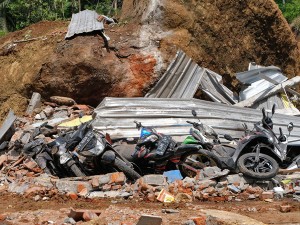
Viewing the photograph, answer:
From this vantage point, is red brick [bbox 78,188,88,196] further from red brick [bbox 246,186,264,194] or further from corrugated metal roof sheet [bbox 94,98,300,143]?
red brick [bbox 246,186,264,194]

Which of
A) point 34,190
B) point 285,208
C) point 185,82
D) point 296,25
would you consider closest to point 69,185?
point 34,190

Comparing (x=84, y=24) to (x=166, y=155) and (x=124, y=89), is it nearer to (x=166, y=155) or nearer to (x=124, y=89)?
(x=124, y=89)

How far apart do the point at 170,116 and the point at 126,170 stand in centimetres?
219

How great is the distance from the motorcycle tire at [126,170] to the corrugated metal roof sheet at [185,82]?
3.51m

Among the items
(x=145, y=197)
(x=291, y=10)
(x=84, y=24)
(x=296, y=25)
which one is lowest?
(x=296, y=25)

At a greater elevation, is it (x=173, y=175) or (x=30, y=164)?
(x=173, y=175)

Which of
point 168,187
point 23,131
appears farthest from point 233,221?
point 23,131

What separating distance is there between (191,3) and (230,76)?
186cm

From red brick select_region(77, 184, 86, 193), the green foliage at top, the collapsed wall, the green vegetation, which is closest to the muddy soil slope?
the collapsed wall

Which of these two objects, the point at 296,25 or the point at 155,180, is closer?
the point at 155,180

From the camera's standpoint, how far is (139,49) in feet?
41.0

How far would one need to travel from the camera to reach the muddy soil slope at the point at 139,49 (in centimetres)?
1246

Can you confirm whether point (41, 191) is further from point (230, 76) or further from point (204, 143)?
point (230, 76)

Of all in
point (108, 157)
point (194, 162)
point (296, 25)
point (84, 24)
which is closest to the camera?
point (108, 157)
